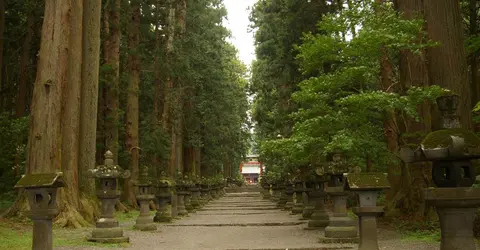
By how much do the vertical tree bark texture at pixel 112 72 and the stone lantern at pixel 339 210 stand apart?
1074cm

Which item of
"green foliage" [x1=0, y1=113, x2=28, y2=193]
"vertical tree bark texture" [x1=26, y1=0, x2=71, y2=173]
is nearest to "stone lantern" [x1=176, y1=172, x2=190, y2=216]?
"green foliage" [x1=0, y1=113, x2=28, y2=193]

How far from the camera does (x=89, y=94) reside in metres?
14.7

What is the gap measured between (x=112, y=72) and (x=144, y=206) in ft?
22.2

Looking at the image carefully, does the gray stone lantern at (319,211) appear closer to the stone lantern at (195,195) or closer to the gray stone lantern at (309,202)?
the gray stone lantern at (309,202)

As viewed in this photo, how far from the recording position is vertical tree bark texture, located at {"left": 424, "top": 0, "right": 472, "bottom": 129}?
36.1 ft

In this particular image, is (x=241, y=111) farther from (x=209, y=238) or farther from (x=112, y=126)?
(x=209, y=238)

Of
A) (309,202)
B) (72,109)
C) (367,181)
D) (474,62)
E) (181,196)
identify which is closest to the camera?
(367,181)

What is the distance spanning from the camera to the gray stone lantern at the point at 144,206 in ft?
44.7

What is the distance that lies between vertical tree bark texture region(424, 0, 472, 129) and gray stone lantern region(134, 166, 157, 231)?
27.4 feet

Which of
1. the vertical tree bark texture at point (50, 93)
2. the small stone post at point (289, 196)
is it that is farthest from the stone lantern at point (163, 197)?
the small stone post at point (289, 196)

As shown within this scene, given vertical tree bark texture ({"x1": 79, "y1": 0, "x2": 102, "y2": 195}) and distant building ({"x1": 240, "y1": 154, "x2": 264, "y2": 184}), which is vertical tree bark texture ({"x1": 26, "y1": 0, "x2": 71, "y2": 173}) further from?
distant building ({"x1": 240, "y1": 154, "x2": 264, "y2": 184})

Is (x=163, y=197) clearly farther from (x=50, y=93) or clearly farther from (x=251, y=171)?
(x=251, y=171)

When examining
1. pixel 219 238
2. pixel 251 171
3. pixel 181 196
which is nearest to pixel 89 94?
pixel 219 238

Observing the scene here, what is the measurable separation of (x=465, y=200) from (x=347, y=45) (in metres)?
6.09
